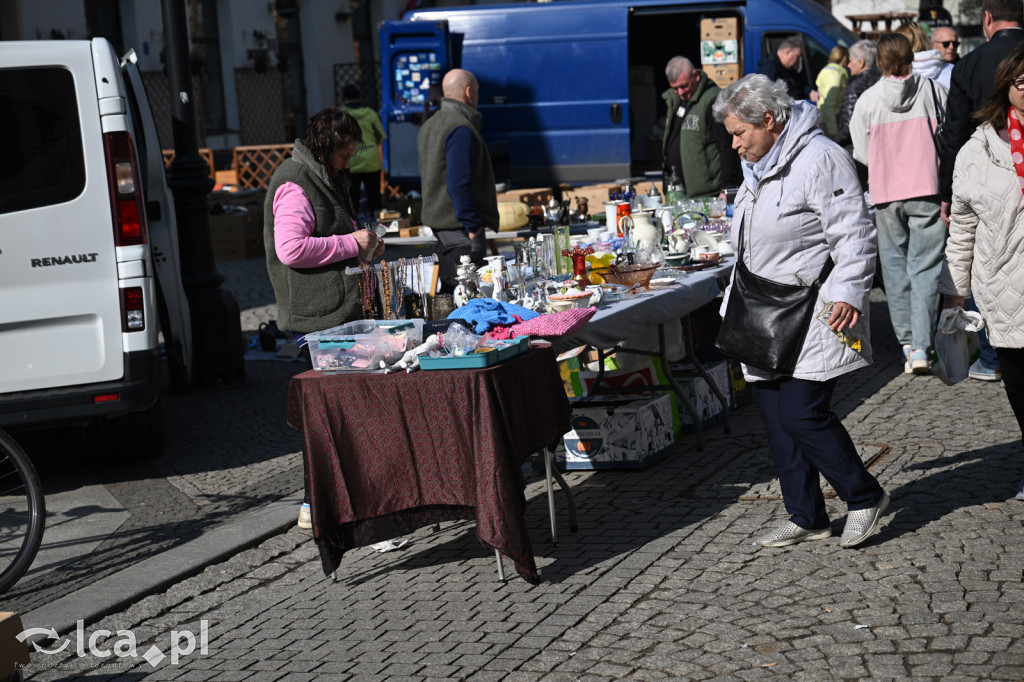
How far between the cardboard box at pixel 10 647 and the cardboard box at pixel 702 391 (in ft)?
13.2

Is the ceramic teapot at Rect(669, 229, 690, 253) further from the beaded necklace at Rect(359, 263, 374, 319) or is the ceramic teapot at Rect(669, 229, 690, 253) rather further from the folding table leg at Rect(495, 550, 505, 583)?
the folding table leg at Rect(495, 550, 505, 583)

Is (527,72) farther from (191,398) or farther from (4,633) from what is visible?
(4,633)

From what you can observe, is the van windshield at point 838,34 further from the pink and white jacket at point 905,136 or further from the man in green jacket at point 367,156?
the pink and white jacket at point 905,136

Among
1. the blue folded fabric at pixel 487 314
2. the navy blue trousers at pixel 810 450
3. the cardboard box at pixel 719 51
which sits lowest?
the navy blue trousers at pixel 810 450

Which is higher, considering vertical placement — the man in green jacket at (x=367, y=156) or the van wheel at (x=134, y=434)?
the man in green jacket at (x=367, y=156)

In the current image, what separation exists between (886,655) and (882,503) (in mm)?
1182

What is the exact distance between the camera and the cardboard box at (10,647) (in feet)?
13.5

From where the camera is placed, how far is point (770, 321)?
5.12m

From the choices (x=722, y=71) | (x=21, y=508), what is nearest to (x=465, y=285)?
(x=21, y=508)

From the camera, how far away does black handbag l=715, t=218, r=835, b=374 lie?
5074 mm

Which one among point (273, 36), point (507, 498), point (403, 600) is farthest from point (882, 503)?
point (273, 36)

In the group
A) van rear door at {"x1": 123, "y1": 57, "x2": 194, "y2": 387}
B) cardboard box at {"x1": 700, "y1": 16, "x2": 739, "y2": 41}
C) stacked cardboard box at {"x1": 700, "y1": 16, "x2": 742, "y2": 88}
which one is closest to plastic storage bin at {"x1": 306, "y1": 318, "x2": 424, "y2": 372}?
van rear door at {"x1": 123, "y1": 57, "x2": 194, "y2": 387}

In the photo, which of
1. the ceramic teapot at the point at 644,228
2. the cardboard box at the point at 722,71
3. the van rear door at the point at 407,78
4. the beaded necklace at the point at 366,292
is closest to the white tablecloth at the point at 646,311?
the ceramic teapot at the point at 644,228

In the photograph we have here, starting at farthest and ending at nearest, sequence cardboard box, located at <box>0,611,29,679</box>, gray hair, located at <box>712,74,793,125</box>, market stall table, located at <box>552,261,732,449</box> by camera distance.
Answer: market stall table, located at <box>552,261,732,449</box>
gray hair, located at <box>712,74,793,125</box>
cardboard box, located at <box>0,611,29,679</box>
